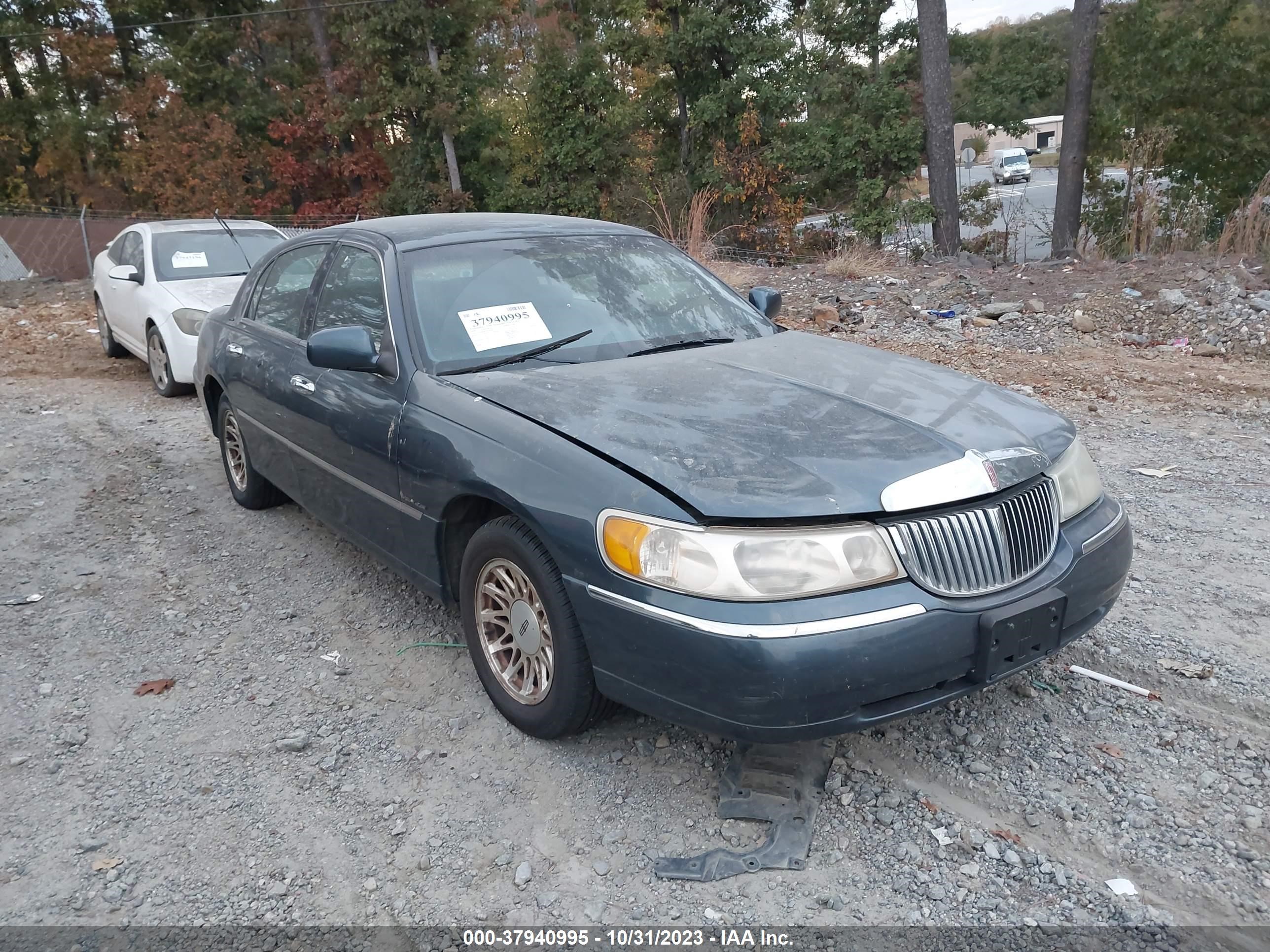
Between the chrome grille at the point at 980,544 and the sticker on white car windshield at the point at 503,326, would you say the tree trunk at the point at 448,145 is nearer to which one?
the sticker on white car windshield at the point at 503,326

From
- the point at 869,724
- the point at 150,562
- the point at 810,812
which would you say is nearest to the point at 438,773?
the point at 810,812

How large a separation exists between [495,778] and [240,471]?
3.28 m

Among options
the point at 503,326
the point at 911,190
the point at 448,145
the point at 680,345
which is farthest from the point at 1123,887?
the point at 448,145

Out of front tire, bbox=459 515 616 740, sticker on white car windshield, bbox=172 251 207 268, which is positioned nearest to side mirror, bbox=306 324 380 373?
front tire, bbox=459 515 616 740

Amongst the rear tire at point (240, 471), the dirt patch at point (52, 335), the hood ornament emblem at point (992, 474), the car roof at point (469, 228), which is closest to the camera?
the hood ornament emblem at point (992, 474)

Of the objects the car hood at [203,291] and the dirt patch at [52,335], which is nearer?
the car hood at [203,291]

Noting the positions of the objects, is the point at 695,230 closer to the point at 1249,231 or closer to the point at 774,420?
the point at 1249,231

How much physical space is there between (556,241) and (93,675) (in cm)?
259

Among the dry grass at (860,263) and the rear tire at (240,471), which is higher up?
the rear tire at (240,471)

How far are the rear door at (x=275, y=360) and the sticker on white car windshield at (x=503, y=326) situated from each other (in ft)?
3.36

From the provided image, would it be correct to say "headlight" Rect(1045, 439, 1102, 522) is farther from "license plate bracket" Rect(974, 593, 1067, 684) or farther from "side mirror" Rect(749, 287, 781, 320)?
"side mirror" Rect(749, 287, 781, 320)

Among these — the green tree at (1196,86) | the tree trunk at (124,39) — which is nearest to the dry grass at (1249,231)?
the green tree at (1196,86)

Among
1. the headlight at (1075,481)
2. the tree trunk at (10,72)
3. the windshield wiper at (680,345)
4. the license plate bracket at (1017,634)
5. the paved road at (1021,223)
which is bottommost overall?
the paved road at (1021,223)

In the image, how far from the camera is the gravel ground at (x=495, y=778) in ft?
8.40
